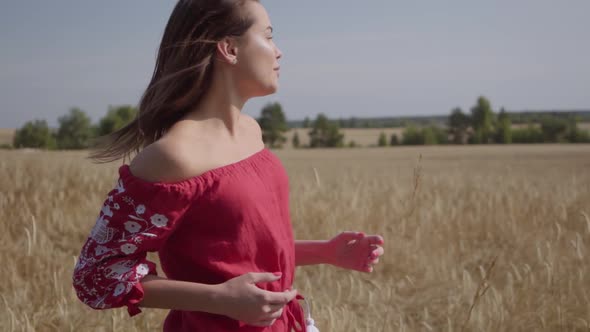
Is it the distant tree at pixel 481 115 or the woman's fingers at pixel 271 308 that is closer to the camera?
the woman's fingers at pixel 271 308

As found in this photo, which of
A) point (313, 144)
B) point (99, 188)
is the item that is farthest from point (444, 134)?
point (99, 188)

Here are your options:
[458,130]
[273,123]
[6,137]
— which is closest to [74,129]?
[6,137]

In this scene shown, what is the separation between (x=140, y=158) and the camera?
35.3 inches

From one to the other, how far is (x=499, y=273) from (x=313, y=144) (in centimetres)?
5137

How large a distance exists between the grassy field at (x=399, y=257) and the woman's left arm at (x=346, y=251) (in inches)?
20.9

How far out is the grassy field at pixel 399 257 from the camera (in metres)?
2.07

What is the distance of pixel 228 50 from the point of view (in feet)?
3.26

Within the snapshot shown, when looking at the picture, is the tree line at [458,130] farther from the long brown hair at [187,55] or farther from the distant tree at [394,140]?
the long brown hair at [187,55]

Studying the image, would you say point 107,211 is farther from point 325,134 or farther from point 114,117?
point 325,134

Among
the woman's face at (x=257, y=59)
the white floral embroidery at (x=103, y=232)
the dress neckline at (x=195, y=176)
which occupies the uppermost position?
the woman's face at (x=257, y=59)

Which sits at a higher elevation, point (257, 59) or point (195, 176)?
point (257, 59)

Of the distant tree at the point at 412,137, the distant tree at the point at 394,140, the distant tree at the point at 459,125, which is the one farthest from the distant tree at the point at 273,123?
the distant tree at the point at 459,125

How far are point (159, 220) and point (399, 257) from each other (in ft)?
7.62

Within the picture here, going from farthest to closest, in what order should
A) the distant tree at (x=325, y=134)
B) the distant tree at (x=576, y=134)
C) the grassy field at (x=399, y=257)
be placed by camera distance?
the distant tree at (x=325, y=134), the distant tree at (x=576, y=134), the grassy field at (x=399, y=257)
